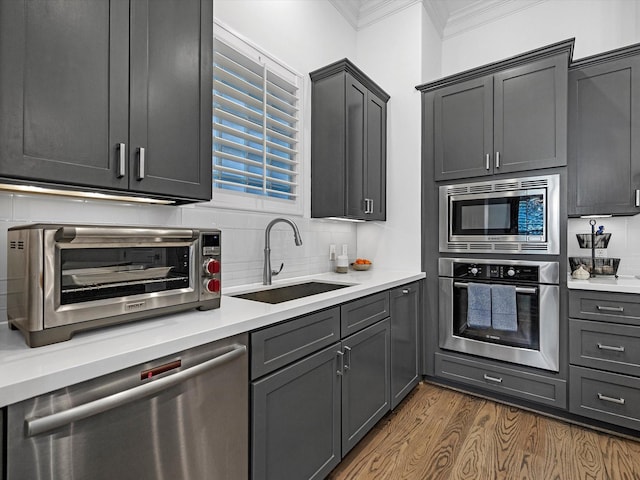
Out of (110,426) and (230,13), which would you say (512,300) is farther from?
(230,13)

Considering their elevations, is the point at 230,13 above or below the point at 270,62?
above

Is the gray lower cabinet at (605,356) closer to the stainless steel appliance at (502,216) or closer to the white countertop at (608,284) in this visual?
the white countertop at (608,284)

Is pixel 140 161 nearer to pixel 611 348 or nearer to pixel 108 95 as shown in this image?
pixel 108 95

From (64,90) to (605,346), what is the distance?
2975 millimetres

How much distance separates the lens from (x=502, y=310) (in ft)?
8.05

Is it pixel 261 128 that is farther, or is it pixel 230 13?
pixel 261 128

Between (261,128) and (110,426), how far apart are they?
1.81 metres

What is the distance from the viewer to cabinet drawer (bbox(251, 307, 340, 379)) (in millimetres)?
1284

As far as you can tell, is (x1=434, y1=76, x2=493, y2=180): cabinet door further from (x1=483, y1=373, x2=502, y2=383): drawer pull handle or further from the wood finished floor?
the wood finished floor

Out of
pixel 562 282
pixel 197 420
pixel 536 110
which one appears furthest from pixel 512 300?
pixel 197 420

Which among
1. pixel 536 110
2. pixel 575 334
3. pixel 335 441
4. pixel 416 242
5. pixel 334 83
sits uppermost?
pixel 334 83

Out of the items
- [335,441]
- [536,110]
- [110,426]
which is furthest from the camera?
[536,110]

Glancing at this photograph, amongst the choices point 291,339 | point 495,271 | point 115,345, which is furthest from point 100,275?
point 495,271

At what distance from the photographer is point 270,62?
2348mm
